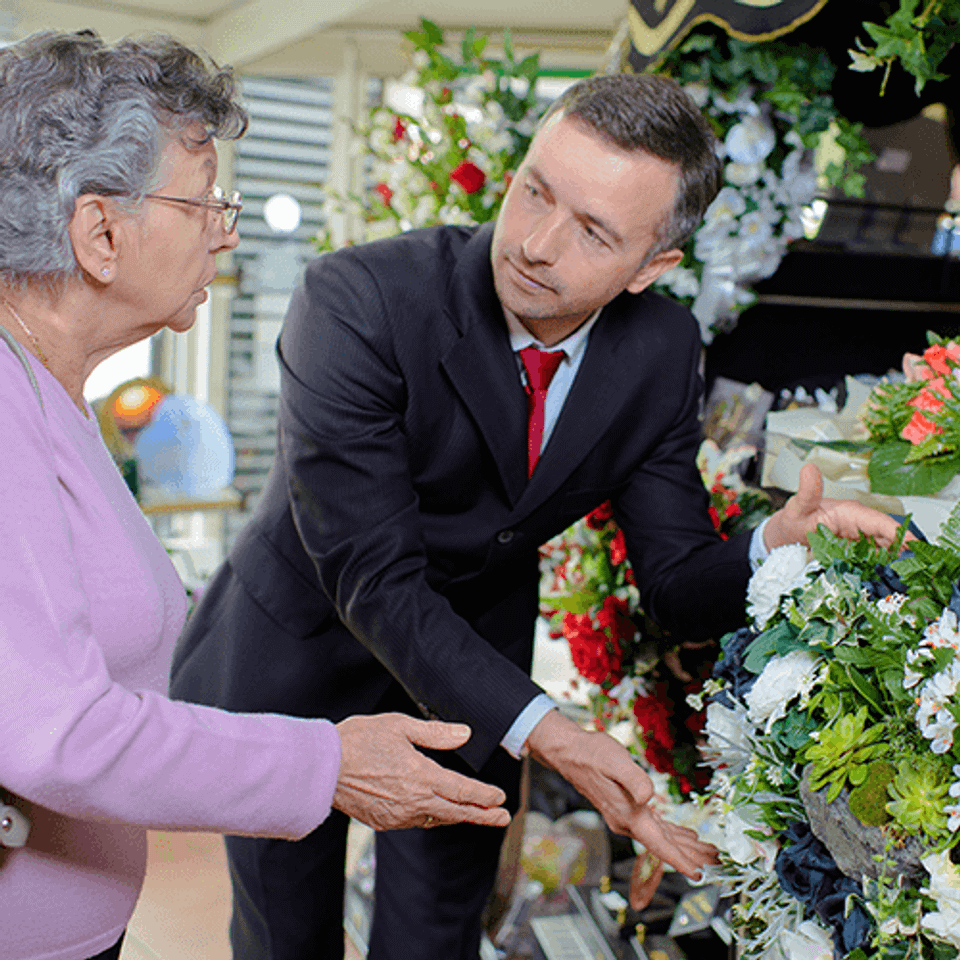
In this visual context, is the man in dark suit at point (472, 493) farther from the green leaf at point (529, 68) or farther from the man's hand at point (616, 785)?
the green leaf at point (529, 68)

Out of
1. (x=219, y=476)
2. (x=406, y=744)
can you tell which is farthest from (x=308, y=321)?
(x=219, y=476)

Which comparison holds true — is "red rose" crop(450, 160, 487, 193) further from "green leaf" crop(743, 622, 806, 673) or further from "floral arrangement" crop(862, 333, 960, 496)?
"green leaf" crop(743, 622, 806, 673)

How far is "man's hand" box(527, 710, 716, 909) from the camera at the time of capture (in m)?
1.25

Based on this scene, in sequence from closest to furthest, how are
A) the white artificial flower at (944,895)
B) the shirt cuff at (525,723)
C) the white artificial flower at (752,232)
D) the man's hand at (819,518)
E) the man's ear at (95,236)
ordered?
the white artificial flower at (944,895) < the man's ear at (95,236) < the man's hand at (819,518) < the shirt cuff at (525,723) < the white artificial flower at (752,232)

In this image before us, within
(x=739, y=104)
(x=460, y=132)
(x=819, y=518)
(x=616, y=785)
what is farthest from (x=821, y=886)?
(x=460, y=132)

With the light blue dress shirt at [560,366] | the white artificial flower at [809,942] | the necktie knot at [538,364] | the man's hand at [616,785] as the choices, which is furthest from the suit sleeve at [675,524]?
the white artificial flower at [809,942]

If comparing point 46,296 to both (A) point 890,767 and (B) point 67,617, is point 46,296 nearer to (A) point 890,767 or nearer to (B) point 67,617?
(B) point 67,617

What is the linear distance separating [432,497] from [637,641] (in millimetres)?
642

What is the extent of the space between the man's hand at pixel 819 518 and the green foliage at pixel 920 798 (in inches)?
16.5

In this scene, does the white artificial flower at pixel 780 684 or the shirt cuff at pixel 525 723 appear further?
the shirt cuff at pixel 525 723

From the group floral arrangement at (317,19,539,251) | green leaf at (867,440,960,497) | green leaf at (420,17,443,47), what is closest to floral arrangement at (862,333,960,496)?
green leaf at (867,440,960,497)

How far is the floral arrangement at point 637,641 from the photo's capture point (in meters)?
1.89

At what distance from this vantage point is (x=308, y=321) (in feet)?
4.91

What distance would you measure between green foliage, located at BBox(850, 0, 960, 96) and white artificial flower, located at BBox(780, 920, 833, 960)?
42.5 inches
